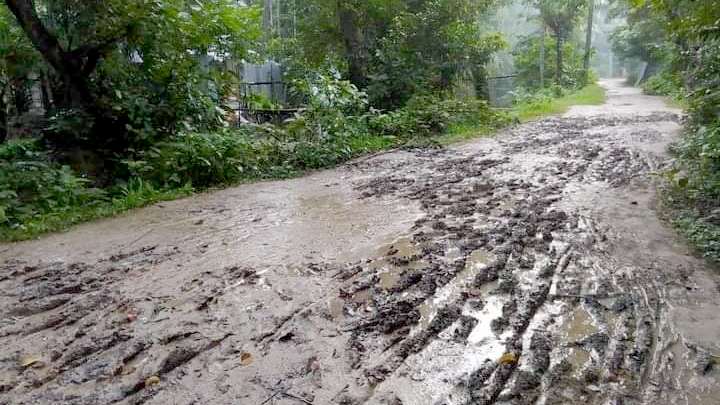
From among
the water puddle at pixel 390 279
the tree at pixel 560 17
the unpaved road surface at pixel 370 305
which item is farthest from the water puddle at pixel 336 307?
the tree at pixel 560 17

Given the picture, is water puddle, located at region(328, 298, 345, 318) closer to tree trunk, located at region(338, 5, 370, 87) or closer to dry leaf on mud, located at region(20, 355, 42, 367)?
dry leaf on mud, located at region(20, 355, 42, 367)

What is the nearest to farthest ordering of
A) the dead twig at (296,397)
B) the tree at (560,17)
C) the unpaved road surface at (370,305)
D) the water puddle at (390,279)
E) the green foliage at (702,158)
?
the dead twig at (296,397), the unpaved road surface at (370,305), the water puddle at (390,279), the green foliage at (702,158), the tree at (560,17)

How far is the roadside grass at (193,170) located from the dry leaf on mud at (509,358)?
4.92m

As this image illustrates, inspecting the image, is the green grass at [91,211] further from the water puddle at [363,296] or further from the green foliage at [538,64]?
the green foliage at [538,64]

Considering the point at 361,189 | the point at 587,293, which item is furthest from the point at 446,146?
the point at 587,293

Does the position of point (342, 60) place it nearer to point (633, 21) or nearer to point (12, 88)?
point (12, 88)

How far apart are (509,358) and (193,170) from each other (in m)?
5.77

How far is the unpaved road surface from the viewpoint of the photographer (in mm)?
2621

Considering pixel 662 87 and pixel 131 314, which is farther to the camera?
pixel 662 87

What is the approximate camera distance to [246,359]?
286 centimetres

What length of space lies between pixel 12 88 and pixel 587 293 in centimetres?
1069

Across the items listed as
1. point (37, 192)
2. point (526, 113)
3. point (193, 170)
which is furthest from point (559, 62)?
point (37, 192)

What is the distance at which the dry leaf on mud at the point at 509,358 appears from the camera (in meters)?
2.76

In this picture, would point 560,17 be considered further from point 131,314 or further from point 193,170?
point 131,314
